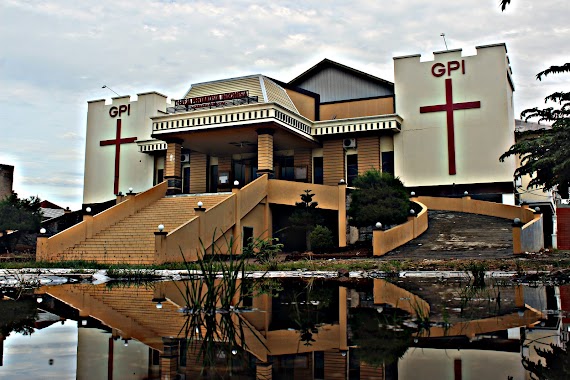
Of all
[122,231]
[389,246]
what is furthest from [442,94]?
[122,231]

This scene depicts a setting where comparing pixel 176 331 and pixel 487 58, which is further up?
pixel 487 58

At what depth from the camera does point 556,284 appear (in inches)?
431

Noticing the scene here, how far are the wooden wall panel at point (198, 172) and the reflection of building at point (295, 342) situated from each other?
83.7 ft

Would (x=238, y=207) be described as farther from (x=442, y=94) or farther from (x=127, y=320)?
(x=127, y=320)

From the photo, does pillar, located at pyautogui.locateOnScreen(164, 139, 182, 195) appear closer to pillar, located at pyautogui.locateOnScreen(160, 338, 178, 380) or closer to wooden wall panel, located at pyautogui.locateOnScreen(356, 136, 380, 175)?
wooden wall panel, located at pyautogui.locateOnScreen(356, 136, 380, 175)

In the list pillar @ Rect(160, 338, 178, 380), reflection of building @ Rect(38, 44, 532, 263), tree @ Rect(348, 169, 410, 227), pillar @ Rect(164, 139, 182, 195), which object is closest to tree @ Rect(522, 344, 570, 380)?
→ pillar @ Rect(160, 338, 178, 380)

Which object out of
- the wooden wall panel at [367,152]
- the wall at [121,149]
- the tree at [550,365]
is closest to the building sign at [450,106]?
the wooden wall panel at [367,152]

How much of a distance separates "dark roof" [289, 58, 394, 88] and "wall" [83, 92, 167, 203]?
9.93 meters

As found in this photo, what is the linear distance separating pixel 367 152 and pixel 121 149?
1778 cm

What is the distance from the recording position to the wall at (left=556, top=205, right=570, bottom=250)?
112 ft

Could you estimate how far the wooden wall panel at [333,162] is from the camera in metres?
31.7

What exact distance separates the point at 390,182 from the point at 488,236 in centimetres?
465

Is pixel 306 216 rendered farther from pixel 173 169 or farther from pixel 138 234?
pixel 173 169

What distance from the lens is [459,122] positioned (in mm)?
30359
